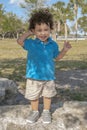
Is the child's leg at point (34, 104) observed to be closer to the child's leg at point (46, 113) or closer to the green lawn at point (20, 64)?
the child's leg at point (46, 113)

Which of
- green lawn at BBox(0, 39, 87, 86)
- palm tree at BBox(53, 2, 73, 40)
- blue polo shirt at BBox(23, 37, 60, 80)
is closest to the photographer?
blue polo shirt at BBox(23, 37, 60, 80)

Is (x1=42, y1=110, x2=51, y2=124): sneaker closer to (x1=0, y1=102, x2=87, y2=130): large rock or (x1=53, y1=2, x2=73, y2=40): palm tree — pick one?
(x1=0, y1=102, x2=87, y2=130): large rock

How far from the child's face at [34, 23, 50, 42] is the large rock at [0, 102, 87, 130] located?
0.94m

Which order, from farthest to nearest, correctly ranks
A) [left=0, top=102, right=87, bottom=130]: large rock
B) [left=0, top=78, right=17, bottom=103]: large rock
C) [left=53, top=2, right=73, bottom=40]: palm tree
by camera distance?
[left=53, top=2, right=73, bottom=40]: palm tree
[left=0, top=78, right=17, bottom=103]: large rock
[left=0, top=102, right=87, bottom=130]: large rock

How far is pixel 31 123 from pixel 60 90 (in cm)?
391

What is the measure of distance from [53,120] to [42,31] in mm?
1082

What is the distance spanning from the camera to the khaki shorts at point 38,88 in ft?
14.4

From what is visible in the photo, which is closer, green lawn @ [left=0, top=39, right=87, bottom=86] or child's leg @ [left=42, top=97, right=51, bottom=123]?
child's leg @ [left=42, top=97, right=51, bottom=123]

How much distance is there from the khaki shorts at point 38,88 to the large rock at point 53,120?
0.26m

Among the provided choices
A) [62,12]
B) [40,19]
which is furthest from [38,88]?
[62,12]

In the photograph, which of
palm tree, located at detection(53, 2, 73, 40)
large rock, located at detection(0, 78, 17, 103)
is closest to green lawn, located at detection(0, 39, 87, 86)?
large rock, located at detection(0, 78, 17, 103)

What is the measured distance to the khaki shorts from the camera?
439 centimetres

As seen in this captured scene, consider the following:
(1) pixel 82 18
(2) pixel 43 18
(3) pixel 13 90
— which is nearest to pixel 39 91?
(2) pixel 43 18

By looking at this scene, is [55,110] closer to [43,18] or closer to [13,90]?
[43,18]
